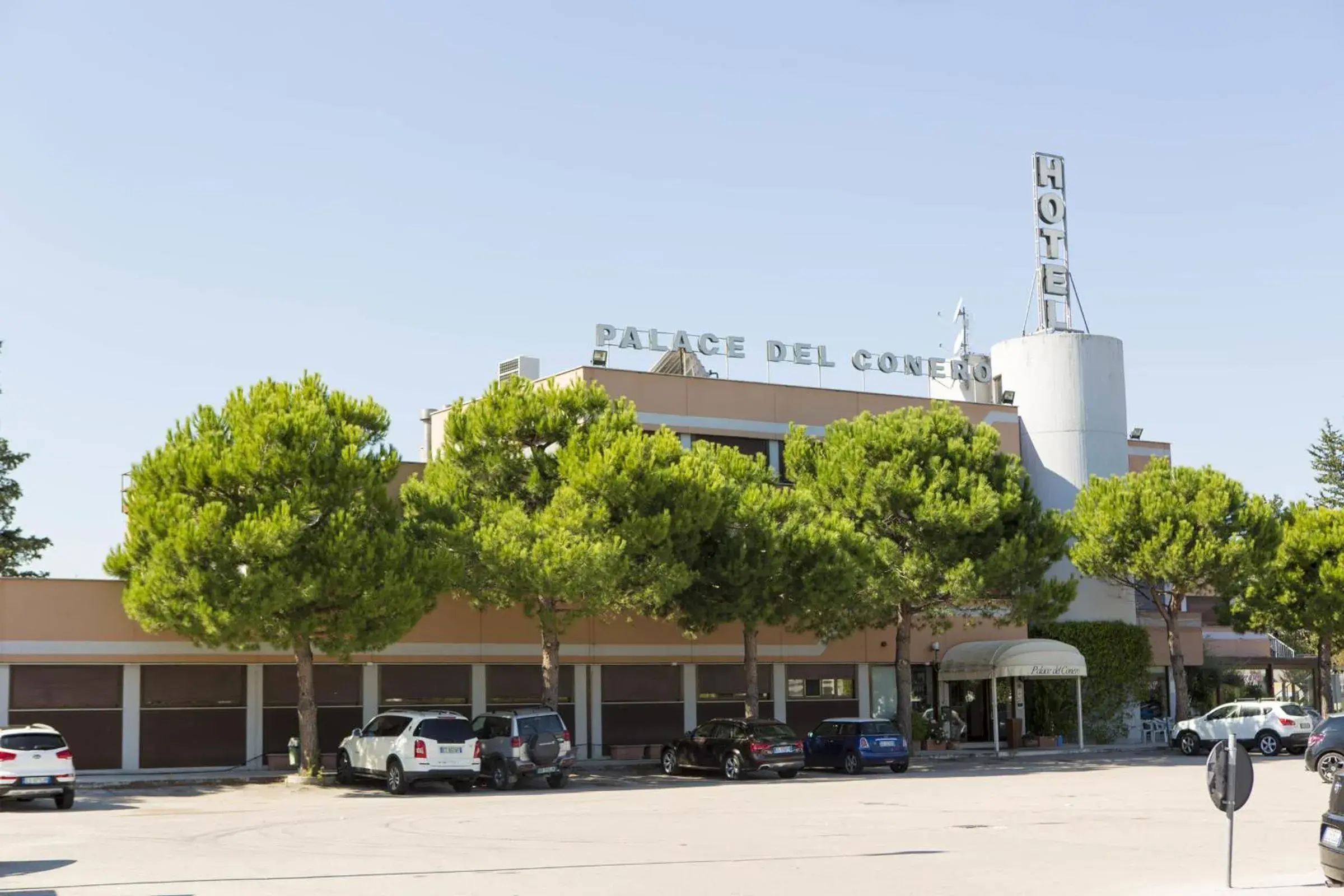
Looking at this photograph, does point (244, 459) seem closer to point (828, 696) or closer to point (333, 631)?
point (333, 631)

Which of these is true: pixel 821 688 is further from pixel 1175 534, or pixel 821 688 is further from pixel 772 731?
pixel 1175 534

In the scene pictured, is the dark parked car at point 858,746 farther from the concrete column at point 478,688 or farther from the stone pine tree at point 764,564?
the concrete column at point 478,688

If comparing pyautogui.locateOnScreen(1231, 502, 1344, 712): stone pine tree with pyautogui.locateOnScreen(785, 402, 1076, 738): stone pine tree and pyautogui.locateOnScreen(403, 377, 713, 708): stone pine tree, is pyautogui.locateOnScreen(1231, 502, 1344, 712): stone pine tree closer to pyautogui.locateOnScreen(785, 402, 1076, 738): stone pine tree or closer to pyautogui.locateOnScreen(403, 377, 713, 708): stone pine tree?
pyautogui.locateOnScreen(785, 402, 1076, 738): stone pine tree

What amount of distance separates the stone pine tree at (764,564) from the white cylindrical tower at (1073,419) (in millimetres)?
15384

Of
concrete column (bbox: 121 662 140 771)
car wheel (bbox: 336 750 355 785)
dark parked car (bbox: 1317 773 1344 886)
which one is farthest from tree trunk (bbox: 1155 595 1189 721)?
dark parked car (bbox: 1317 773 1344 886)

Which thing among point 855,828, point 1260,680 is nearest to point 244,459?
point 855,828

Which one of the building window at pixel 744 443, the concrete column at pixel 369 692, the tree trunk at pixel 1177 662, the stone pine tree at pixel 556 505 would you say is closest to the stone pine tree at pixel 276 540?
the stone pine tree at pixel 556 505

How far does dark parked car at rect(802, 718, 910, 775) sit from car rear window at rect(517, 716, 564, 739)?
8.52 meters

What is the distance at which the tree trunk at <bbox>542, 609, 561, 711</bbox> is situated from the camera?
36750mm

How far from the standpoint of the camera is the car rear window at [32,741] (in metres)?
27.1

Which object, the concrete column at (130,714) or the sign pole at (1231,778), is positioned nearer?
the sign pole at (1231,778)

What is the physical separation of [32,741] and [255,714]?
10965 millimetres

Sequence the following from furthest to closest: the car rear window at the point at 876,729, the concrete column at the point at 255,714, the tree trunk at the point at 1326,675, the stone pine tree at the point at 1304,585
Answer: the tree trunk at the point at 1326,675 < the stone pine tree at the point at 1304,585 < the car rear window at the point at 876,729 < the concrete column at the point at 255,714

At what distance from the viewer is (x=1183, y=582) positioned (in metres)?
47.4
